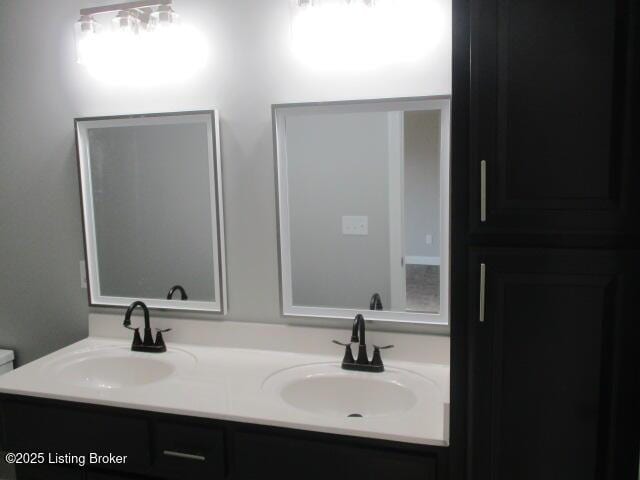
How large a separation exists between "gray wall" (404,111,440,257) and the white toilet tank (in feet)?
5.92

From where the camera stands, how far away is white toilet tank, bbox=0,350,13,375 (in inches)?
86.0

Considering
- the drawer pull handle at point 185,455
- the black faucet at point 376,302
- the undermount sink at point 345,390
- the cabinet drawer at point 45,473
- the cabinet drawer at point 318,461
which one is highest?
the black faucet at point 376,302

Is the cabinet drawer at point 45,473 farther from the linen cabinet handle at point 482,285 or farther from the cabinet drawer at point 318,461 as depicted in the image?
the linen cabinet handle at point 482,285

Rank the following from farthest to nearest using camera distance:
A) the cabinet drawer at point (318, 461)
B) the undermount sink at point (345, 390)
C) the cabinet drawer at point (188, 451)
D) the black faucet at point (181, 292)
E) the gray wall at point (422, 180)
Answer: the black faucet at point (181, 292) < the gray wall at point (422, 180) < the undermount sink at point (345, 390) < the cabinet drawer at point (188, 451) < the cabinet drawer at point (318, 461)

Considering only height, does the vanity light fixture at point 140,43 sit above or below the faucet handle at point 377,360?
above

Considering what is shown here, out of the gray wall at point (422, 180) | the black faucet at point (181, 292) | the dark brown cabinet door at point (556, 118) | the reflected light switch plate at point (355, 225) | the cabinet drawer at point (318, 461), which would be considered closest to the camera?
the dark brown cabinet door at point (556, 118)

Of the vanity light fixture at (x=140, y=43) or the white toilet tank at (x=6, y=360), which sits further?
the white toilet tank at (x=6, y=360)

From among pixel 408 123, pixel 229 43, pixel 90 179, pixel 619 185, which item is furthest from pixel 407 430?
pixel 90 179

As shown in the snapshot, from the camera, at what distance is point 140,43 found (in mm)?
1892

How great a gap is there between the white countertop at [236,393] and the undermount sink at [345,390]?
44 mm

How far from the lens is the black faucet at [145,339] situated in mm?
1927

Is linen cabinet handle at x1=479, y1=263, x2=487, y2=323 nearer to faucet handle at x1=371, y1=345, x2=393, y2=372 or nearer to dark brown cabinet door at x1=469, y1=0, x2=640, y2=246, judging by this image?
dark brown cabinet door at x1=469, y1=0, x2=640, y2=246

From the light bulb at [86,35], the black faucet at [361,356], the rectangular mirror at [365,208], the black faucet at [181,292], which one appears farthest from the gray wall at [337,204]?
the light bulb at [86,35]

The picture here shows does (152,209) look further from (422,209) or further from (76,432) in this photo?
(422,209)
